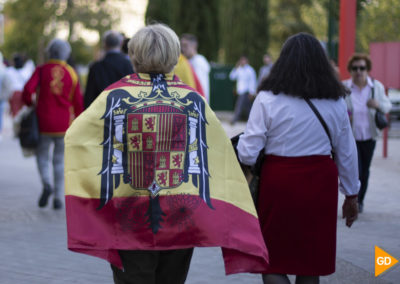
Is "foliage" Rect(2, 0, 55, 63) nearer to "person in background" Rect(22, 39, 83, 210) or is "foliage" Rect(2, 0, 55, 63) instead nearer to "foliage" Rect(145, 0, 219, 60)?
"foliage" Rect(145, 0, 219, 60)

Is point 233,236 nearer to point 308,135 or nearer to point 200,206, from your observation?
point 200,206

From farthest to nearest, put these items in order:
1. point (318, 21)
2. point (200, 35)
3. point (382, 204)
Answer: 1. point (200, 35)
2. point (318, 21)
3. point (382, 204)

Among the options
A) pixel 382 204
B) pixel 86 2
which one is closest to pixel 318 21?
pixel 382 204

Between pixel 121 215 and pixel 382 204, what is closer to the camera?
pixel 121 215

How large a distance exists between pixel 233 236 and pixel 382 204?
5.30 m

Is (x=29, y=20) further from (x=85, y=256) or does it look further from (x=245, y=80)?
(x=85, y=256)

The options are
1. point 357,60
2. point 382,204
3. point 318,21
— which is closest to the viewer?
point 357,60

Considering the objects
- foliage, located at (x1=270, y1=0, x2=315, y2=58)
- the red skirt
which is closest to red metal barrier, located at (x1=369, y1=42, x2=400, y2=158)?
the red skirt

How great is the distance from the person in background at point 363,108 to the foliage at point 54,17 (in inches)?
1535

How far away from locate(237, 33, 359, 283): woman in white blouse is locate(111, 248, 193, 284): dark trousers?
57 cm

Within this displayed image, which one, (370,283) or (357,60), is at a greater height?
(357,60)

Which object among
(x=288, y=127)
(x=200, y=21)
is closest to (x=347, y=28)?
(x=288, y=127)

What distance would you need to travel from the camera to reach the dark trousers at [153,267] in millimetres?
3428

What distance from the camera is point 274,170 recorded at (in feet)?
12.6
